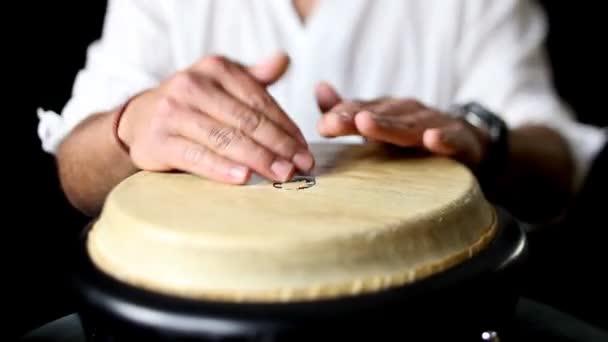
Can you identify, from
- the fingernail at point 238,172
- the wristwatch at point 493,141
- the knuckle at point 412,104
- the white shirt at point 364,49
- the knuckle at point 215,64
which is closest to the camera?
the fingernail at point 238,172

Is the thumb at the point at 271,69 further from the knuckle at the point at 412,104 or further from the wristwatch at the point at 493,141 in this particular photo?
the wristwatch at the point at 493,141

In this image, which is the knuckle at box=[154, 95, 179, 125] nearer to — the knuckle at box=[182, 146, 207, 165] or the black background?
the knuckle at box=[182, 146, 207, 165]

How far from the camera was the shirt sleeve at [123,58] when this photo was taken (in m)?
1.14

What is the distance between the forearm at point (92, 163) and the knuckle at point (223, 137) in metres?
0.20

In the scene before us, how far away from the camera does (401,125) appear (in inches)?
29.7

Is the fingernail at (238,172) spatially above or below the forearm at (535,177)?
above

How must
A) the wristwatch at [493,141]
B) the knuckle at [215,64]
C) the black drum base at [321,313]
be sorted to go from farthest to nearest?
the wristwatch at [493,141] < the knuckle at [215,64] < the black drum base at [321,313]

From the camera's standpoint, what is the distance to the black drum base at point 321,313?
46 centimetres

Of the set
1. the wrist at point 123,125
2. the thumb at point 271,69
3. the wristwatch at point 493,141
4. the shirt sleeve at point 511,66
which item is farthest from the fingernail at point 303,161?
the shirt sleeve at point 511,66

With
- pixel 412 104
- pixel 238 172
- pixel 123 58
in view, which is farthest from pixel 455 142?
pixel 123 58

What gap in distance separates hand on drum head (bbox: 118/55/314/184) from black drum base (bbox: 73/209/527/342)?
152 millimetres

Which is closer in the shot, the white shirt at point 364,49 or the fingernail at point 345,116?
the fingernail at point 345,116

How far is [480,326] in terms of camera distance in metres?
0.55

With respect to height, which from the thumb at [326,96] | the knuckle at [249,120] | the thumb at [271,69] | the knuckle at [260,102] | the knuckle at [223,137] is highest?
the thumb at [271,69]
